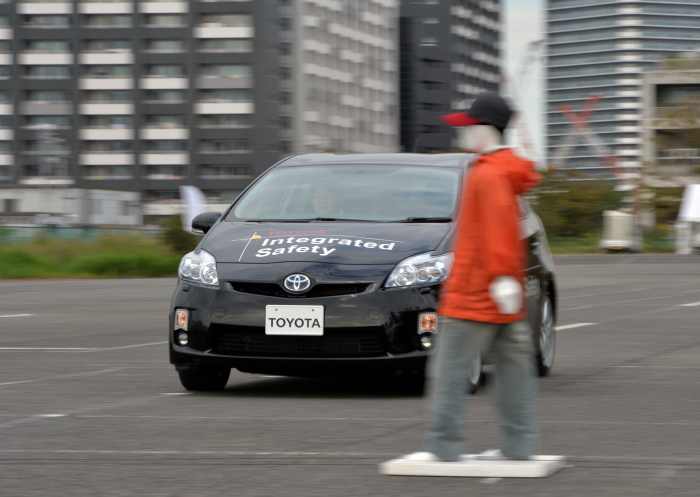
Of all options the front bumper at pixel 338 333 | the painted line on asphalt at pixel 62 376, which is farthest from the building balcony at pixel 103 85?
the front bumper at pixel 338 333

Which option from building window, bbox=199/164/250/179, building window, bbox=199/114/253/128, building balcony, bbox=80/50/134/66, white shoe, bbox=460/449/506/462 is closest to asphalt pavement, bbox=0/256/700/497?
white shoe, bbox=460/449/506/462

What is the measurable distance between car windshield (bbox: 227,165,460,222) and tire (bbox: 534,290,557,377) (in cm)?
118

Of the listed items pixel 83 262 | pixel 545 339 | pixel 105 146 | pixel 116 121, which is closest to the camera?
pixel 545 339

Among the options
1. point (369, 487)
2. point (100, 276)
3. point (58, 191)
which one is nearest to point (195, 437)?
point (369, 487)

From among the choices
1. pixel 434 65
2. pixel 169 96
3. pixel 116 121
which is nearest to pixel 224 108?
pixel 169 96

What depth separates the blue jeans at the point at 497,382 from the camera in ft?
20.3

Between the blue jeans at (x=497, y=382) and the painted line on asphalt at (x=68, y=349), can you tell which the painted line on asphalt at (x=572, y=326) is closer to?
the painted line on asphalt at (x=68, y=349)

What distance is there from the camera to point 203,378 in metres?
9.88

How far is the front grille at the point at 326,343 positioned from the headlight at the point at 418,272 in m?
0.31

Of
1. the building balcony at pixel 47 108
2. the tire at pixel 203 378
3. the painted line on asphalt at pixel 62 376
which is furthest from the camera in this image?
the building balcony at pixel 47 108

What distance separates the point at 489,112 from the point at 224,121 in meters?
121

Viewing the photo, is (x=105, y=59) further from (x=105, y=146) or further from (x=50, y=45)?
(x=105, y=146)

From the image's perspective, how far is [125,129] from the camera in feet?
418

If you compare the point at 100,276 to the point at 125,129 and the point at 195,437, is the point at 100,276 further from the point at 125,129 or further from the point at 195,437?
the point at 125,129
